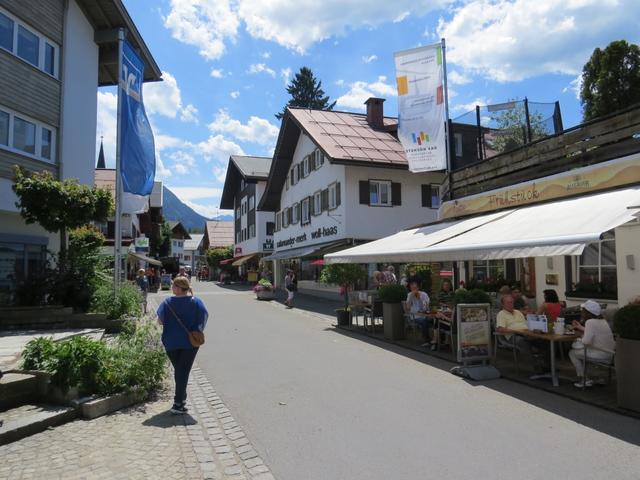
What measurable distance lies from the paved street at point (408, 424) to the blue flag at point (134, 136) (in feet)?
22.3

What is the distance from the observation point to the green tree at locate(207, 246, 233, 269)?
66.0m

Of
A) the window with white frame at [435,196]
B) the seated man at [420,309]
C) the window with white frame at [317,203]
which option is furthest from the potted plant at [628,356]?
the window with white frame at [317,203]

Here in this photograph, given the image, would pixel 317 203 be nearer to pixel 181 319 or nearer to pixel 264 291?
pixel 264 291

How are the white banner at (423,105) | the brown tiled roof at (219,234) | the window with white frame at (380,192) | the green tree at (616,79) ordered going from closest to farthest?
the white banner at (423,105)
the green tree at (616,79)
the window with white frame at (380,192)
the brown tiled roof at (219,234)

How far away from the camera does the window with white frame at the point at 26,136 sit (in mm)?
15289

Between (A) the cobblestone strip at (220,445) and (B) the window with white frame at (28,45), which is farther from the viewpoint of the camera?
(B) the window with white frame at (28,45)

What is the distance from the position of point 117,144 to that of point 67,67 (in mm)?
6399

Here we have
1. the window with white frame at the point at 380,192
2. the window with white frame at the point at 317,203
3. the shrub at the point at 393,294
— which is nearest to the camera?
the shrub at the point at 393,294

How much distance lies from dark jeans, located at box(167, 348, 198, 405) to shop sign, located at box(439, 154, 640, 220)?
788 centimetres

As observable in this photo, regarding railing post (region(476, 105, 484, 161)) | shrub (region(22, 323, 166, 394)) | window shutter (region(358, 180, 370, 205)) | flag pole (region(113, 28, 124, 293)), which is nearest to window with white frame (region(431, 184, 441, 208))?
window shutter (region(358, 180, 370, 205))

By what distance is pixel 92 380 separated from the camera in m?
6.12

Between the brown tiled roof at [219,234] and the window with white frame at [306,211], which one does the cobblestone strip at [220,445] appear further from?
the brown tiled roof at [219,234]

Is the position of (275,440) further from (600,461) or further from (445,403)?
(600,461)

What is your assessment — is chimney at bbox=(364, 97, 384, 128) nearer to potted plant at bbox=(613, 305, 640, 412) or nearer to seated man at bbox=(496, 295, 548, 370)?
seated man at bbox=(496, 295, 548, 370)
